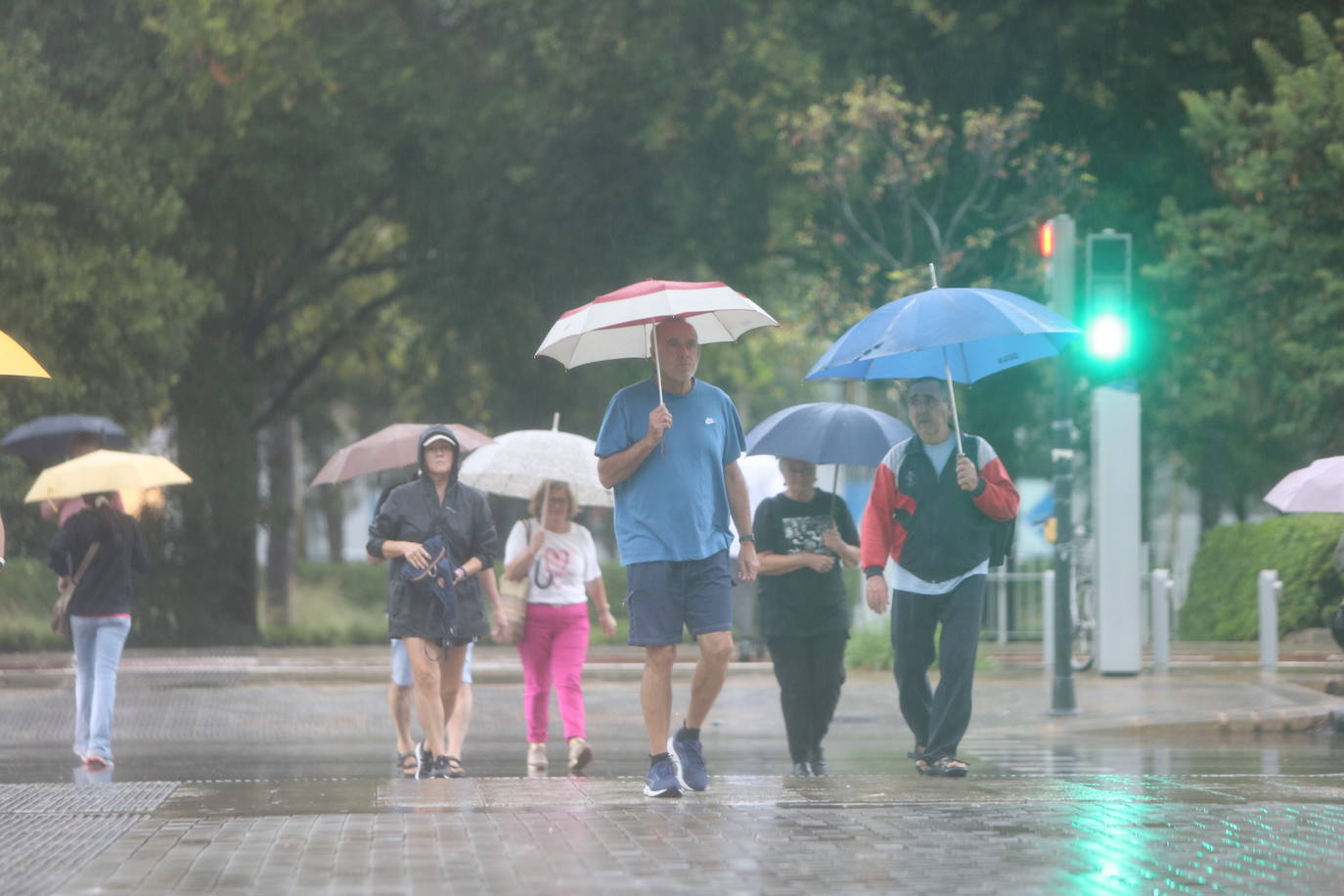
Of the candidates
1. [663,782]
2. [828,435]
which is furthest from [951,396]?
[663,782]

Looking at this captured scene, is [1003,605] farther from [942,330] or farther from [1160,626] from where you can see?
[942,330]

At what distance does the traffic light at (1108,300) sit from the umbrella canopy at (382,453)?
4654 mm

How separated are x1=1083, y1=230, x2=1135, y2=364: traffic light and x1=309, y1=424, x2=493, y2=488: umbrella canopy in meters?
4.65

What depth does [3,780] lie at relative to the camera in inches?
455

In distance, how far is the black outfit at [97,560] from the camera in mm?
12383

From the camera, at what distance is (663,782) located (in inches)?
327

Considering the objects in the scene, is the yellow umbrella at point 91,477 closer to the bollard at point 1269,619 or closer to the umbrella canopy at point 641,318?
the umbrella canopy at point 641,318

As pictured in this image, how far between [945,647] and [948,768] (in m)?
0.56

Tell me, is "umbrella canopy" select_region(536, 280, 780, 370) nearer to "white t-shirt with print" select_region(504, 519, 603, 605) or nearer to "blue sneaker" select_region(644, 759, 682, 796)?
"blue sneaker" select_region(644, 759, 682, 796)

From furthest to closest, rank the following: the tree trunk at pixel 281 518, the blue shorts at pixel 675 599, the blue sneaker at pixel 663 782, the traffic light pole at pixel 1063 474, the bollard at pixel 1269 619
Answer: the tree trunk at pixel 281 518
the bollard at pixel 1269 619
the traffic light pole at pixel 1063 474
the blue shorts at pixel 675 599
the blue sneaker at pixel 663 782

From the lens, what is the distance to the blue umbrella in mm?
9469

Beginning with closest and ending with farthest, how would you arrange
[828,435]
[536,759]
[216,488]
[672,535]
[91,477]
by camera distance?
1. [672,535]
2. [828,435]
3. [536,759]
4. [91,477]
5. [216,488]

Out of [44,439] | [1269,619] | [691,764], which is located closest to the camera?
[691,764]

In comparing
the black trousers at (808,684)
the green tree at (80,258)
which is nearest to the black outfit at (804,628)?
the black trousers at (808,684)
